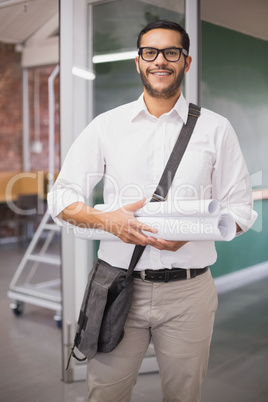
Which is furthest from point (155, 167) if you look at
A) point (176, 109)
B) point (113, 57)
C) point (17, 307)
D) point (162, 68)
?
point (17, 307)

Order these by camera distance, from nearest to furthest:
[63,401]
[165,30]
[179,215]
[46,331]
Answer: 1. [179,215]
2. [165,30]
3. [63,401]
4. [46,331]

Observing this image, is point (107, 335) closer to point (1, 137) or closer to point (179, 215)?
point (179, 215)

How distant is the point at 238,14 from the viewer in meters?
2.95

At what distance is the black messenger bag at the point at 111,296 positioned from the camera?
162 cm

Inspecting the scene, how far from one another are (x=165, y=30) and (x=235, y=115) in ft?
5.05

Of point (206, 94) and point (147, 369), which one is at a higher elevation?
point (206, 94)

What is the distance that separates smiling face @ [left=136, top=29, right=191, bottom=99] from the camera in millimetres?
1591

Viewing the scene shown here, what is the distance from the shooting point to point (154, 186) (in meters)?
1.66

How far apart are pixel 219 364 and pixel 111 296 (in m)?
1.82

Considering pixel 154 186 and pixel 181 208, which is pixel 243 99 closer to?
pixel 154 186

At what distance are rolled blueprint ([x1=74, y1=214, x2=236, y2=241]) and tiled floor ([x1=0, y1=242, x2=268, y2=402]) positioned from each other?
170 cm

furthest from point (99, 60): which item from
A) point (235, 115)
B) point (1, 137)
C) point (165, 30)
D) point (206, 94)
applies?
point (1, 137)

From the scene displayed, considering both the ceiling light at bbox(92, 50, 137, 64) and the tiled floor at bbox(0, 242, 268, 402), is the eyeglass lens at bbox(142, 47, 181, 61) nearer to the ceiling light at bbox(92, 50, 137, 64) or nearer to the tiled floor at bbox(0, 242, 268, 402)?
the ceiling light at bbox(92, 50, 137, 64)

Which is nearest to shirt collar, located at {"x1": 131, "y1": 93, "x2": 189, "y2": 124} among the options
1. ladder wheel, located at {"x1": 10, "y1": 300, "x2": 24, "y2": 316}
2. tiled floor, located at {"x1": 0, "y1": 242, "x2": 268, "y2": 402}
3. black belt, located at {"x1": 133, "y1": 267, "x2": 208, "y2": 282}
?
black belt, located at {"x1": 133, "y1": 267, "x2": 208, "y2": 282}
